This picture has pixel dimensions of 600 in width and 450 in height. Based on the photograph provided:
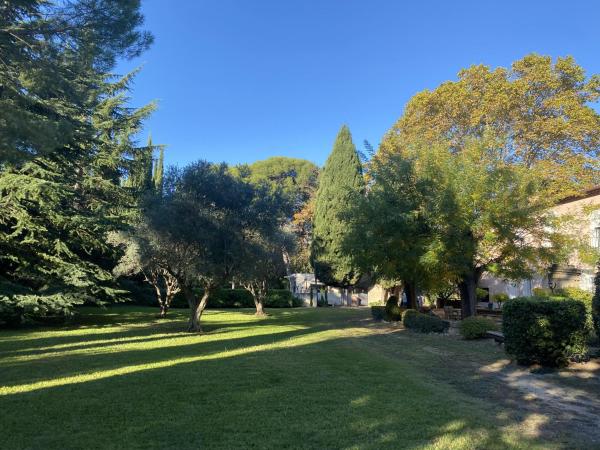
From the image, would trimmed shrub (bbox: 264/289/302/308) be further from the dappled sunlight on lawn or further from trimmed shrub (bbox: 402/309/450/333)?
trimmed shrub (bbox: 402/309/450/333)

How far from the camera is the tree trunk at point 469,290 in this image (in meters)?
16.6

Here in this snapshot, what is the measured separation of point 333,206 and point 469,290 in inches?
741

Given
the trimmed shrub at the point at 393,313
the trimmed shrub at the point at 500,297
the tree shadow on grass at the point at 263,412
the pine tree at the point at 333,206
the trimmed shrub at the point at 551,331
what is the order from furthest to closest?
the pine tree at the point at 333,206 < the trimmed shrub at the point at 500,297 < the trimmed shrub at the point at 393,313 < the trimmed shrub at the point at 551,331 < the tree shadow on grass at the point at 263,412

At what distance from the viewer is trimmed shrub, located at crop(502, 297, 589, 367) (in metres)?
8.59

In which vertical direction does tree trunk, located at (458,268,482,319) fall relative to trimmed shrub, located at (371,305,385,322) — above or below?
above

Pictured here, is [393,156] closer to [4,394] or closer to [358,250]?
[358,250]

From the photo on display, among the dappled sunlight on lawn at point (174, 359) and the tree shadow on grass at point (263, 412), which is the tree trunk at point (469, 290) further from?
the tree shadow on grass at point (263, 412)

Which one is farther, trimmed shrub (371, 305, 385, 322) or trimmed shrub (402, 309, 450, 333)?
trimmed shrub (371, 305, 385, 322)

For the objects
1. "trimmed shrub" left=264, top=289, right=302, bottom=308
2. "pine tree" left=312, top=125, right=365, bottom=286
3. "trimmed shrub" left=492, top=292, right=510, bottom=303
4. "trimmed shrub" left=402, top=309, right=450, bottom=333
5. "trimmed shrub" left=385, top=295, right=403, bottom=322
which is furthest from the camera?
"trimmed shrub" left=264, top=289, right=302, bottom=308

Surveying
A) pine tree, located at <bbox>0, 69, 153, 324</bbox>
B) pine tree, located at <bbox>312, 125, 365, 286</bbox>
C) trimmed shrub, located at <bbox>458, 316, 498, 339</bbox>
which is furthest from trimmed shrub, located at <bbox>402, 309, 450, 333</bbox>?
pine tree, located at <bbox>312, 125, 365, 286</bbox>

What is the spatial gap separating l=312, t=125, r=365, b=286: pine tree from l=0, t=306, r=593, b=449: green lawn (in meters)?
22.1

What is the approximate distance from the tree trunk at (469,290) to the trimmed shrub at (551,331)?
7.37m

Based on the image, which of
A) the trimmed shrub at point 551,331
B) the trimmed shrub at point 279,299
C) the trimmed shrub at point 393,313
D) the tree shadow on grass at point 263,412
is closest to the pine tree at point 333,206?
the trimmed shrub at point 279,299

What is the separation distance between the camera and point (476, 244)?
15438 millimetres
